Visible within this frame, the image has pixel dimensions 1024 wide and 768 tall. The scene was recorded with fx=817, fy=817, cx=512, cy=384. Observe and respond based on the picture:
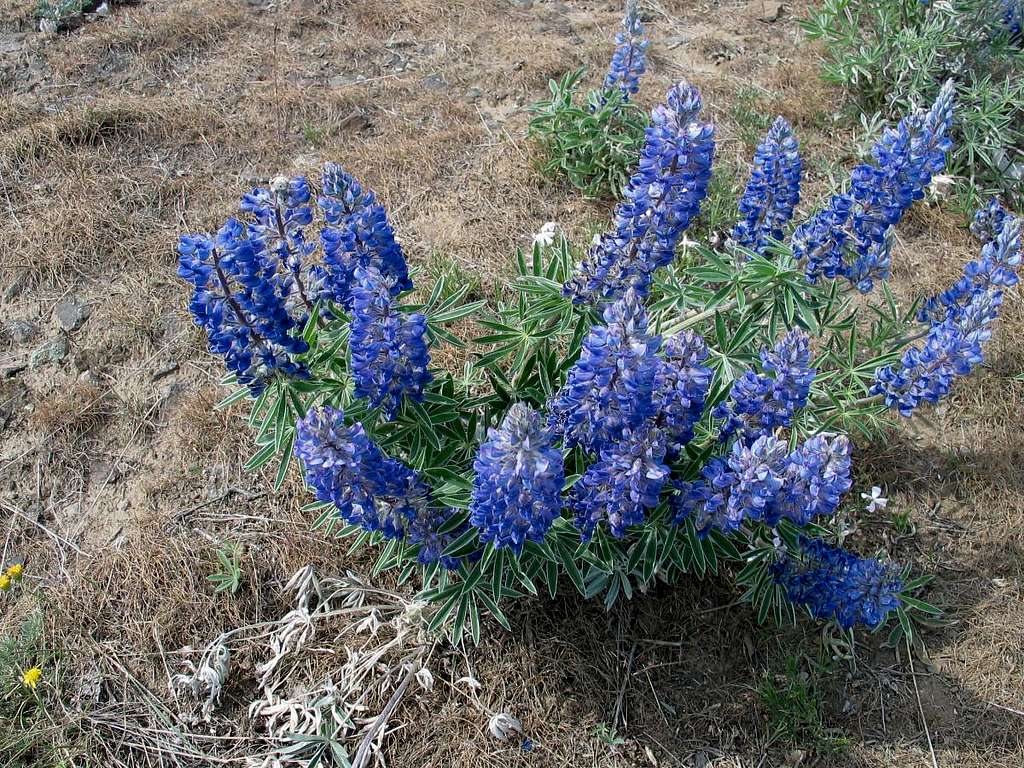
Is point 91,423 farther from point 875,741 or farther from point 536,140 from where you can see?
point 875,741

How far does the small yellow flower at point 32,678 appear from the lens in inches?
111

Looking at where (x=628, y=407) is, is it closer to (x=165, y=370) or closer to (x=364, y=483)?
(x=364, y=483)

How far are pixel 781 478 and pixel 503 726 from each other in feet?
4.56

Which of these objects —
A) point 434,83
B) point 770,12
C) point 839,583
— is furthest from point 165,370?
point 770,12

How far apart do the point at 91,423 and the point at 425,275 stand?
1.69 m

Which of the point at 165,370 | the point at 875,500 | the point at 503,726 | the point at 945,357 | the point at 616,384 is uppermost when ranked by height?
the point at 616,384

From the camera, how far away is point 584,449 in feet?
7.66

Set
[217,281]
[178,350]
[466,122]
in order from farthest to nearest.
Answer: [466,122] → [178,350] → [217,281]

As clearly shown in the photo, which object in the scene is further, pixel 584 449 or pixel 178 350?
pixel 178 350

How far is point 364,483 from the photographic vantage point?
7.20ft

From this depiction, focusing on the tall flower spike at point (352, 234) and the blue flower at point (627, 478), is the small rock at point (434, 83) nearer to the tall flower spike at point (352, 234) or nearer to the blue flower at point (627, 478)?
the tall flower spike at point (352, 234)

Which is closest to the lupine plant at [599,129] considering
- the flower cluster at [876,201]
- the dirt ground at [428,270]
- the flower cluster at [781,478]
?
the dirt ground at [428,270]

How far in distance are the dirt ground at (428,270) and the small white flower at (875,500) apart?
2.3 inches

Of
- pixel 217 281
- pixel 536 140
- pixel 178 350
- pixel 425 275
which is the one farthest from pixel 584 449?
pixel 536 140
